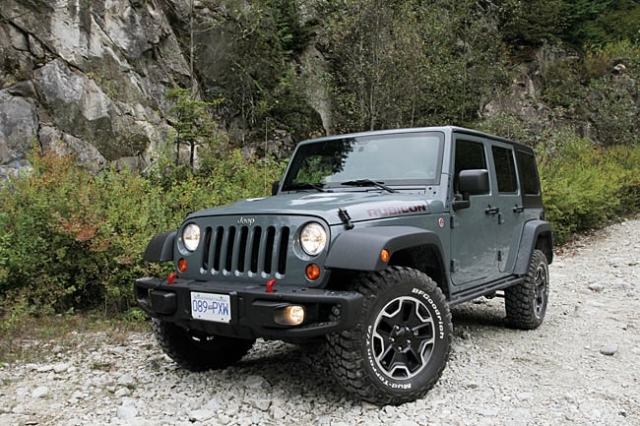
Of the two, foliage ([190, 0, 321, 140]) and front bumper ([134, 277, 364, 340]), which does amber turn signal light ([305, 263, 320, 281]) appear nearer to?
front bumper ([134, 277, 364, 340])

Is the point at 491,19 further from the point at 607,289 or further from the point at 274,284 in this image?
the point at 274,284

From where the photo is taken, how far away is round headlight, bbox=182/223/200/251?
353cm

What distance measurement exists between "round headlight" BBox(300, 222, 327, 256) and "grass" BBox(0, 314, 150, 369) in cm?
209

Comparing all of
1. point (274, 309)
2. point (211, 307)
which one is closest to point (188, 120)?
point (211, 307)

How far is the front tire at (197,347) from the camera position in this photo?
3723mm

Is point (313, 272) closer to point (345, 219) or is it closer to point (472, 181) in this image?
point (345, 219)

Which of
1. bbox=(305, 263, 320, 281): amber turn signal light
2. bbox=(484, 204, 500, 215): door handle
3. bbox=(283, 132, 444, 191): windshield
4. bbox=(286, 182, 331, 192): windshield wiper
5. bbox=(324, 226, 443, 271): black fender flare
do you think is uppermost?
bbox=(283, 132, 444, 191): windshield

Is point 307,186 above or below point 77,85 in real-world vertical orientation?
below

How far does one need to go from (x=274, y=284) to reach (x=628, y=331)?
3.94 meters

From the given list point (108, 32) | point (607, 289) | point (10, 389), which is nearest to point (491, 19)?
point (108, 32)

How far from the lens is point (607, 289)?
7.24 m

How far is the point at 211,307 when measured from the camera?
3.10m

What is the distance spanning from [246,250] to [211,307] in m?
0.39

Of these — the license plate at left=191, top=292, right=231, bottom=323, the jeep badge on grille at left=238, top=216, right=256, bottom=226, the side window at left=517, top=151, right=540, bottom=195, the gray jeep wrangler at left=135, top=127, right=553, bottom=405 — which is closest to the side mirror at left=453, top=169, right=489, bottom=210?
the gray jeep wrangler at left=135, top=127, right=553, bottom=405
